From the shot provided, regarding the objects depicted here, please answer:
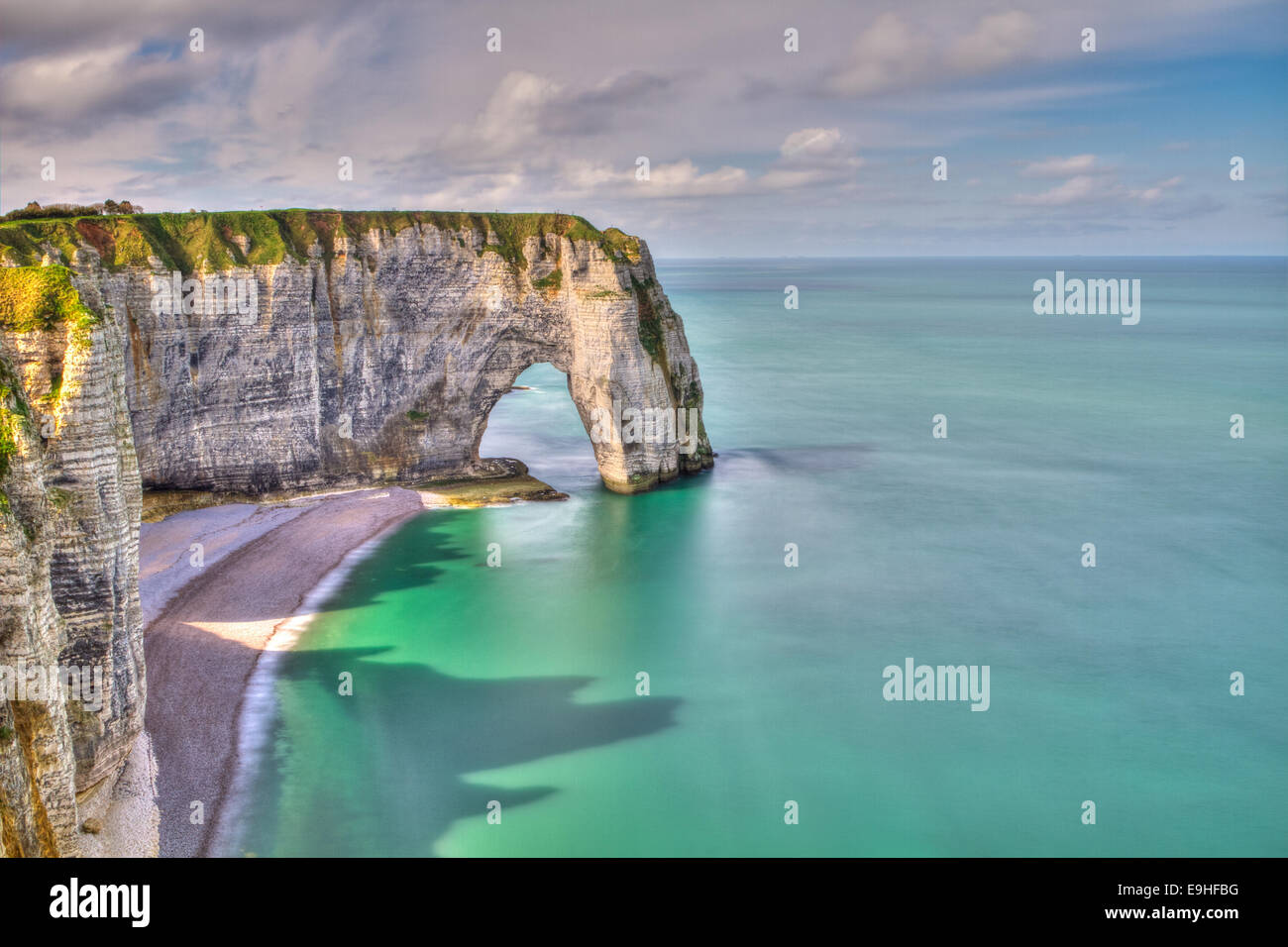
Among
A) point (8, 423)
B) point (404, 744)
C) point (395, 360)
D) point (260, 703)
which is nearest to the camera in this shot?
point (8, 423)

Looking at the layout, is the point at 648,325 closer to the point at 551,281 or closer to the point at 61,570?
the point at 551,281

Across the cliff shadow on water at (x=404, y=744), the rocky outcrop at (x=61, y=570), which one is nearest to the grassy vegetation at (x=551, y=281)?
the cliff shadow on water at (x=404, y=744)

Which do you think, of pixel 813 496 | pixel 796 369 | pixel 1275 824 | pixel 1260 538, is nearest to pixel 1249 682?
pixel 1275 824

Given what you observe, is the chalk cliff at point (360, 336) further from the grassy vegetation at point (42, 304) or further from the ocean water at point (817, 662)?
the ocean water at point (817, 662)

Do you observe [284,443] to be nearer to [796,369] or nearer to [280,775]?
[280,775]

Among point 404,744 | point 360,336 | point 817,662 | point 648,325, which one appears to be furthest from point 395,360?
point 817,662

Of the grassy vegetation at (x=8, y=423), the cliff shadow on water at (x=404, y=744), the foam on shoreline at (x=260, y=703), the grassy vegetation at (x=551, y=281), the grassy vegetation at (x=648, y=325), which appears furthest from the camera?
the grassy vegetation at (x=648, y=325)
